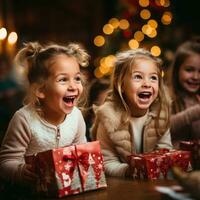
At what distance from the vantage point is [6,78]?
5.64 m

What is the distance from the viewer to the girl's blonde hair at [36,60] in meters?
1.89

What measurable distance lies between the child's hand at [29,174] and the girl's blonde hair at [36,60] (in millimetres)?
322

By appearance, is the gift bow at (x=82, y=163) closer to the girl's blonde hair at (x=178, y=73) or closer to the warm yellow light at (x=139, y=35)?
the girl's blonde hair at (x=178, y=73)

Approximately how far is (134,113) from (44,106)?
44cm

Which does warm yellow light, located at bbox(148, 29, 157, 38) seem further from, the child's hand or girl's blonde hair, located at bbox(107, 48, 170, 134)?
the child's hand

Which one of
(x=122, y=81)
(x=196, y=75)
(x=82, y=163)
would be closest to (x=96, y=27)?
(x=196, y=75)

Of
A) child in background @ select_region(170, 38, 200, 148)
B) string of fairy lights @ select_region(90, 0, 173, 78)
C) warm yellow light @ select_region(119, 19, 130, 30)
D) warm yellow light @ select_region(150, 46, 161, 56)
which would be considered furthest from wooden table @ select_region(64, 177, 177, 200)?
warm yellow light @ select_region(119, 19, 130, 30)

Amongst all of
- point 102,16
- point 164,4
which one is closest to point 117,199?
point 164,4

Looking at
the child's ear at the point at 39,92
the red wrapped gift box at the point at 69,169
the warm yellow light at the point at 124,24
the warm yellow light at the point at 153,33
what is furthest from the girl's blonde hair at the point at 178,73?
the warm yellow light at the point at 124,24

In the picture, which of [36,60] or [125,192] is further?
[36,60]

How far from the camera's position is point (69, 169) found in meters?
1.59

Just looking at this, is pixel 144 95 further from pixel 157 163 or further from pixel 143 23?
pixel 143 23

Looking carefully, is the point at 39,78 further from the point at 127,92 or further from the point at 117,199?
the point at 117,199

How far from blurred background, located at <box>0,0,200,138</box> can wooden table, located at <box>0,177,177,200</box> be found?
843mm
